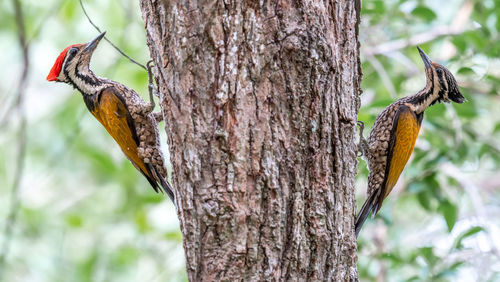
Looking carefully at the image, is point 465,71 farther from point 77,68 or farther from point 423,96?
point 77,68

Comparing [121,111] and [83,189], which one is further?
[83,189]

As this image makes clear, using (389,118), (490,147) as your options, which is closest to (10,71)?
(389,118)

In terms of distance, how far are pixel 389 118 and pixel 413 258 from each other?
1014mm

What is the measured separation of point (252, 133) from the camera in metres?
1.89

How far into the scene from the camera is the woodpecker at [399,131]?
146 inches

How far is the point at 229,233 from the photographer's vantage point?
6.21ft

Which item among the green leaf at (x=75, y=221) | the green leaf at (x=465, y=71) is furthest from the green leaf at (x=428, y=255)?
the green leaf at (x=75, y=221)

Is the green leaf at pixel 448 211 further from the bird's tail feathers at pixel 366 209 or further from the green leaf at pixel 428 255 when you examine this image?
the bird's tail feathers at pixel 366 209

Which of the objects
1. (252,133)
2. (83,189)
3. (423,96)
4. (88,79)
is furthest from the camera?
(83,189)

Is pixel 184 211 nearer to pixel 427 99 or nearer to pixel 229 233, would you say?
pixel 229 233

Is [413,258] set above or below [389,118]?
below

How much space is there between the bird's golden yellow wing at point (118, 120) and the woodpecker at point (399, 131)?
150 centimetres

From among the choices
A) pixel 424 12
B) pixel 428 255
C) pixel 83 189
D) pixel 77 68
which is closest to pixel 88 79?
pixel 77 68

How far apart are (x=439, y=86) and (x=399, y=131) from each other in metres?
0.41
